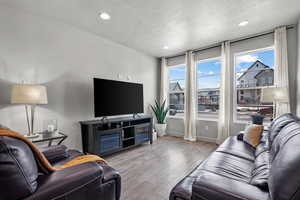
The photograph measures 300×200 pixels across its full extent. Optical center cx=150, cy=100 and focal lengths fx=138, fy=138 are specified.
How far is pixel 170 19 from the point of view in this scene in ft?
8.48

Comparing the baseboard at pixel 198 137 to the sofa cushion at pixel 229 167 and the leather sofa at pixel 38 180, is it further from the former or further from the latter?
the leather sofa at pixel 38 180

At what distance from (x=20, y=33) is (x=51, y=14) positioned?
60cm

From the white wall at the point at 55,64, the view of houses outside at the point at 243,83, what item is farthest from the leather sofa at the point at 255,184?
the view of houses outside at the point at 243,83

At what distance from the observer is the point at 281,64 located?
2.85 m

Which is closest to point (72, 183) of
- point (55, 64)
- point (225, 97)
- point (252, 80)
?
point (55, 64)

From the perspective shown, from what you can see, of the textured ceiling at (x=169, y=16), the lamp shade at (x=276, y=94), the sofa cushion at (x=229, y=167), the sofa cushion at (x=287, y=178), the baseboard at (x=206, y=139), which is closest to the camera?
the sofa cushion at (x=287, y=178)

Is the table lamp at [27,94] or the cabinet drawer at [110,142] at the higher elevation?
the table lamp at [27,94]

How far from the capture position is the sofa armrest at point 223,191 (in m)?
0.78

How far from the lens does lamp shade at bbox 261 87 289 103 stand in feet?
7.93

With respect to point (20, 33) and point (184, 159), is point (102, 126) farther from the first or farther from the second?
point (20, 33)

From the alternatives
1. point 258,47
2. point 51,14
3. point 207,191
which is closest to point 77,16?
point 51,14

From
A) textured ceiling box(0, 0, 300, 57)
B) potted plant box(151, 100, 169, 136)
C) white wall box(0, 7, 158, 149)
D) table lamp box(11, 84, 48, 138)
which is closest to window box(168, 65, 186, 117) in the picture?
potted plant box(151, 100, 169, 136)

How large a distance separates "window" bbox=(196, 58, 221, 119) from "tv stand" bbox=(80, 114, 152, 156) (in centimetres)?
171

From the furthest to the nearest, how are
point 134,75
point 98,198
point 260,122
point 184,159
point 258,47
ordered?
point 134,75 → point 258,47 → point 184,159 → point 260,122 → point 98,198
